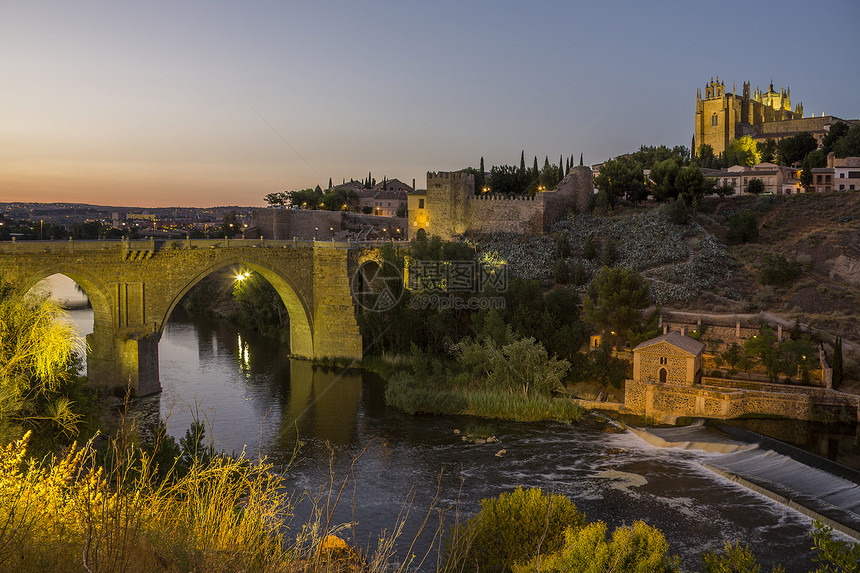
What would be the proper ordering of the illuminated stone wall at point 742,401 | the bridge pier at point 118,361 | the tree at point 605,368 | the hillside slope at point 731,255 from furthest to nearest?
the hillside slope at point 731,255 → the tree at point 605,368 → the bridge pier at point 118,361 → the illuminated stone wall at point 742,401

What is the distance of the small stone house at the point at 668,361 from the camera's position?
18266mm

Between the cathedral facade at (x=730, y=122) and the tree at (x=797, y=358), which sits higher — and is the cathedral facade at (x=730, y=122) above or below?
above

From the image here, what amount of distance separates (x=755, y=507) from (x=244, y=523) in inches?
447

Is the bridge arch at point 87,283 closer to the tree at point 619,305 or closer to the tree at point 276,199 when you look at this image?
the tree at point 619,305

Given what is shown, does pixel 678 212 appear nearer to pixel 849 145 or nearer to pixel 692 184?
pixel 692 184

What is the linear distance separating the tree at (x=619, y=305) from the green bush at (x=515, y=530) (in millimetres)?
12358

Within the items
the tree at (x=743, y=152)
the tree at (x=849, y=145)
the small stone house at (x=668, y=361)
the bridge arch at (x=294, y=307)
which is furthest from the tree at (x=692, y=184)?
the bridge arch at (x=294, y=307)

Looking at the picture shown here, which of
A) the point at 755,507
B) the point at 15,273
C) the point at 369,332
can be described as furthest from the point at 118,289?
the point at 755,507

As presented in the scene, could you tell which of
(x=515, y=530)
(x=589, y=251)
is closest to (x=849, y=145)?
(x=589, y=251)

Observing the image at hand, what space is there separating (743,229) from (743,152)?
21266mm

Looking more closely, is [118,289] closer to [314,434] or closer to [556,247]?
[314,434]

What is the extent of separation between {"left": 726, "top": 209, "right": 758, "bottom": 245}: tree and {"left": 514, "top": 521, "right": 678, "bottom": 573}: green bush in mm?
25079

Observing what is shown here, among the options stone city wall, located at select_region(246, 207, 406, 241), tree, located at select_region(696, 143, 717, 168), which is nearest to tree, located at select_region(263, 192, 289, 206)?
stone city wall, located at select_region(246, 207, 406, 241)

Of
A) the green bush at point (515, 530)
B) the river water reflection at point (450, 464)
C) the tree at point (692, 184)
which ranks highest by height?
the tree at point (692, 184)
